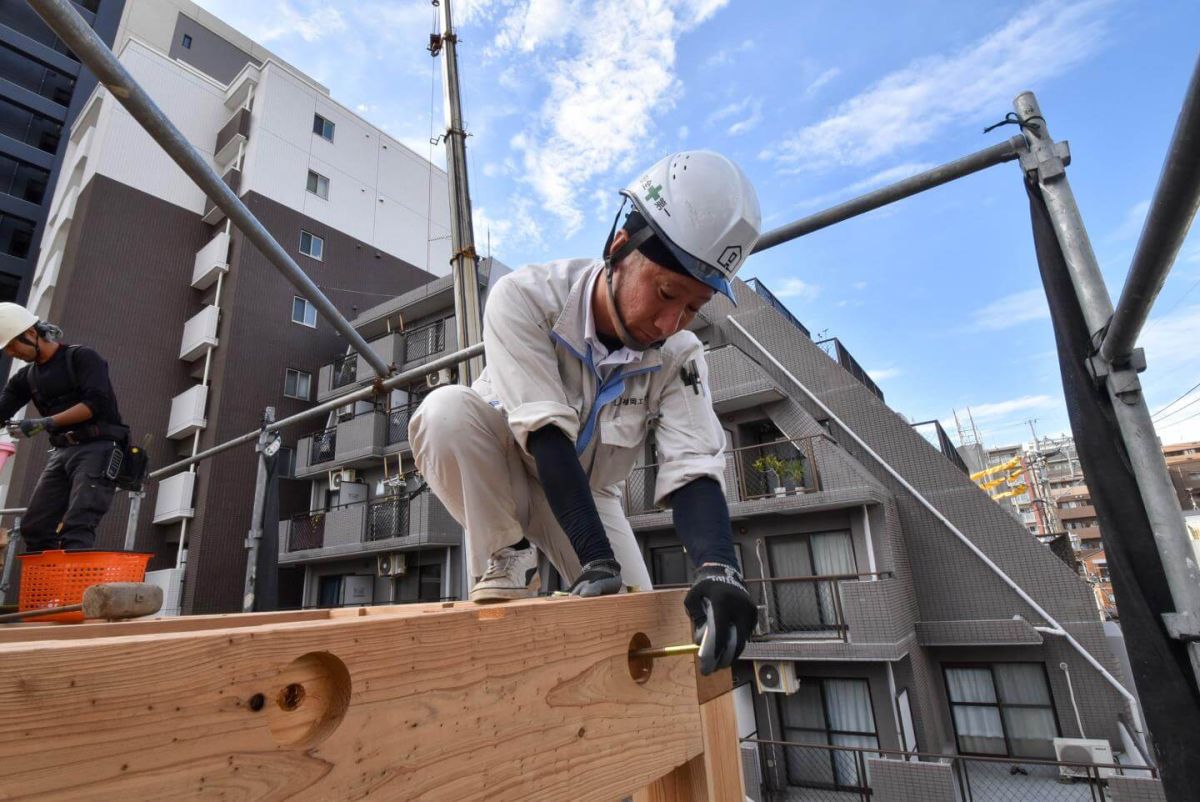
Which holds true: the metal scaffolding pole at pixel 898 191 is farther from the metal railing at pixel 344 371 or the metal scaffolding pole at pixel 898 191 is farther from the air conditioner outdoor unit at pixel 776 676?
the metal railing at pixel 344 371

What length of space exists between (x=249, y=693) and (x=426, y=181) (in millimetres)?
25916

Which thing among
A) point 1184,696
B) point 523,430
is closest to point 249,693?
point 523,430

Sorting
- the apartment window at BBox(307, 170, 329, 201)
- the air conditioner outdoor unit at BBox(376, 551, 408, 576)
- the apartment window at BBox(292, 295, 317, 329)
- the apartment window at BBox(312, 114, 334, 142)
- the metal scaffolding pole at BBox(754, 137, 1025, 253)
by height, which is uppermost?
the apartment window at BBox(312, 114, 334, 142)

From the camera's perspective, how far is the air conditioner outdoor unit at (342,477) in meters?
16.5

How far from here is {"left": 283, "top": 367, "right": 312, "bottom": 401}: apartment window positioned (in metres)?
18.4

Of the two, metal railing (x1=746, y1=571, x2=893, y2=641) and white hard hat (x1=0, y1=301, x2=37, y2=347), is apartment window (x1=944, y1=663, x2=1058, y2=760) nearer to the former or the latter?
metal railing (x1=746, y1=571, x2=893, y2=641)

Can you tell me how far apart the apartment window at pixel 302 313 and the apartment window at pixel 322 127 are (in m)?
6.36

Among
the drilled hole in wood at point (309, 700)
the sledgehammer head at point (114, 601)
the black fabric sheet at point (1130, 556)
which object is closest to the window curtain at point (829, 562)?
the black fabric sheet at point (1130, 556)

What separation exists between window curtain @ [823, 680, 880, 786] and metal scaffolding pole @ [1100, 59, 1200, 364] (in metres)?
10.2

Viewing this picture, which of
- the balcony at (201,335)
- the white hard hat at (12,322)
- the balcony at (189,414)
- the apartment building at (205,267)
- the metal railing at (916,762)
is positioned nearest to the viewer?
the white hard hat at (12,322)

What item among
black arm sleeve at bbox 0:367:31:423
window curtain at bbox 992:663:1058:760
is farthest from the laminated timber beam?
window curtain at bbox 992:663:1058:760

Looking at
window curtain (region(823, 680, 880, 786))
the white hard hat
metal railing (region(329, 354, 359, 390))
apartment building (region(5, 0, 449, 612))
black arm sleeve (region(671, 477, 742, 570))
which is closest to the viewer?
black arm sleeve (region(671, 477, 742, 570))

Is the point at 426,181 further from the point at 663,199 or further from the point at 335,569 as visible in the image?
the point at 663,199

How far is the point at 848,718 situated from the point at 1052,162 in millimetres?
10577
